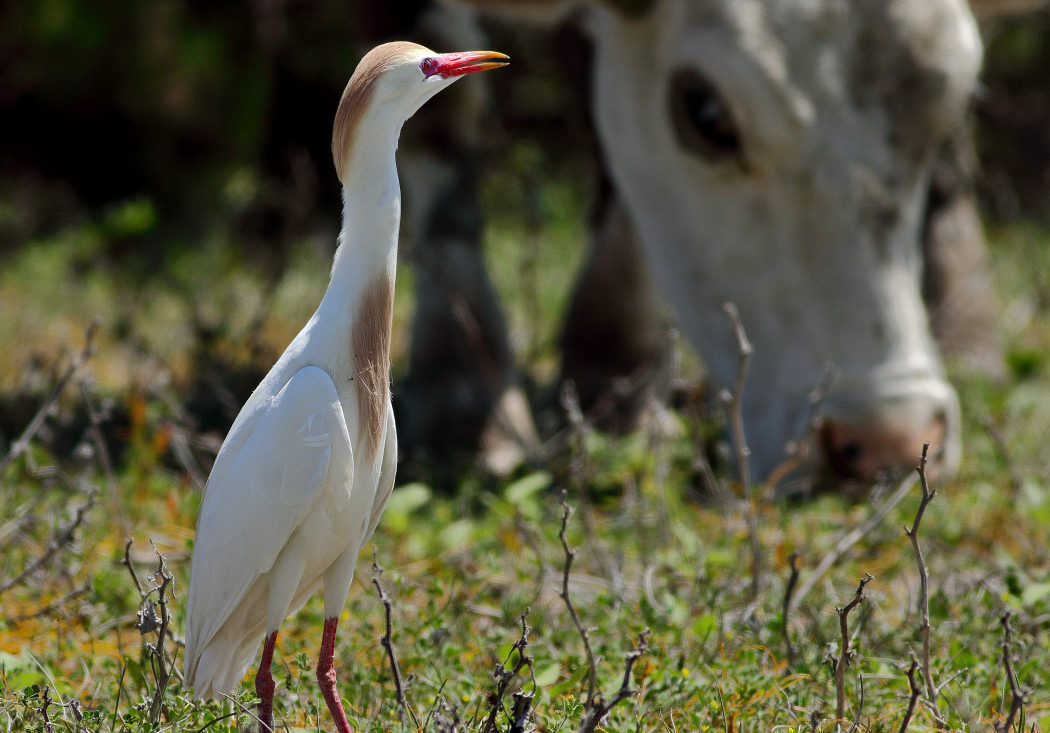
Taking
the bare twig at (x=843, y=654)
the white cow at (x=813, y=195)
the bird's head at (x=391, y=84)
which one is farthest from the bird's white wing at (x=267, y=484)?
the white cow at (x=813, y=195)

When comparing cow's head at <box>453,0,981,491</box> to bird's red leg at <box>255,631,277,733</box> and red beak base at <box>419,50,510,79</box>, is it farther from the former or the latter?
bird's red leg at <box>255,631,277,733</box>

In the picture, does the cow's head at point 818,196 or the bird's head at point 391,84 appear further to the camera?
the cow's head at point 818,196

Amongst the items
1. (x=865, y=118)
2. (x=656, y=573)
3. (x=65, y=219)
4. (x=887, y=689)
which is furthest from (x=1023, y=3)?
(x=65, y=219)

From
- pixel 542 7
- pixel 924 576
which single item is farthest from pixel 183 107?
pixel 924 576

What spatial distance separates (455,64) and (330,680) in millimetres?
791

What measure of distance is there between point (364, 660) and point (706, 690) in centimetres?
62

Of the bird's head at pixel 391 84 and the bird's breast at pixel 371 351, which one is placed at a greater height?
the bird's head at pixel 391 84

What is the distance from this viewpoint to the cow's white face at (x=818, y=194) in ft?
9.02

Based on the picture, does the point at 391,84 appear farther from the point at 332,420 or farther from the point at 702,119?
the point at 702,119

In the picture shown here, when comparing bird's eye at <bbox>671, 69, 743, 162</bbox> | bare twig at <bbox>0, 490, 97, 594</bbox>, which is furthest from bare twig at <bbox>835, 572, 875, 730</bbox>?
bird's eye at <bbox>671, 69, 743, 162</bbox>

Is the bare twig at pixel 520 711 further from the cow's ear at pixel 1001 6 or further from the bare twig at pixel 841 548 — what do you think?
the cow's ear at pixel 1001 6

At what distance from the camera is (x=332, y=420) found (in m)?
1.48

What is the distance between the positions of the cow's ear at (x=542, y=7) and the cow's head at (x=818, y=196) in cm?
3

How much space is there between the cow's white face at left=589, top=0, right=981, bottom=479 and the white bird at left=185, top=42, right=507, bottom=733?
4.58 feet
